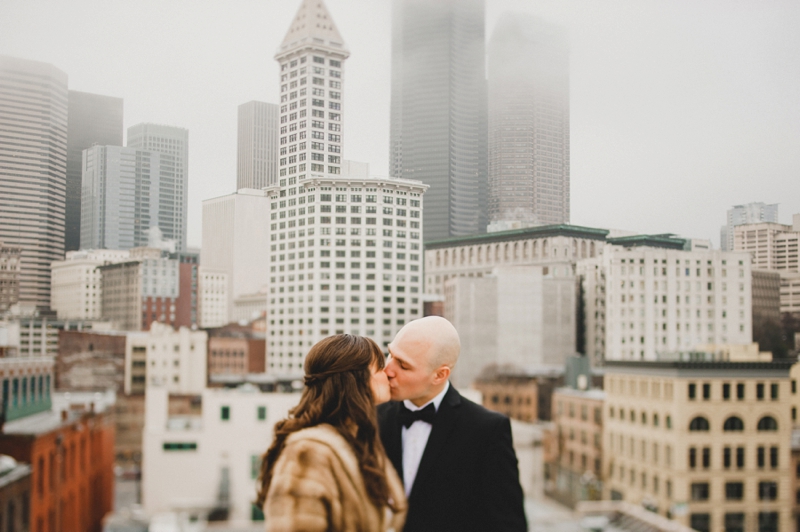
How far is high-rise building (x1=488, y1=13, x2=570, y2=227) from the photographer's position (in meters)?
23.4

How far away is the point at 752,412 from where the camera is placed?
50.1 feet

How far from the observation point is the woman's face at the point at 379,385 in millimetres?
1477

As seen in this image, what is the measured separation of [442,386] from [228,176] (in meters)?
21.1

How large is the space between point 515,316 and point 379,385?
2324 centimetres

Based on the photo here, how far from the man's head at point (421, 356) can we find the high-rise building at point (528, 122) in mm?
21893

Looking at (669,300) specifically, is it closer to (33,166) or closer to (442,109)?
(442,109)

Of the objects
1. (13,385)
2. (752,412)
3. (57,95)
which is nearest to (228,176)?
(57,95)

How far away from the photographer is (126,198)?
2202 cm

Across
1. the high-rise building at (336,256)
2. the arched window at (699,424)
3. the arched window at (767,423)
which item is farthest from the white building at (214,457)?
the arched window at (767,423)

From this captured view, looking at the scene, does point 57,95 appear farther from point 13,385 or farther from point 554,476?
point 554,476

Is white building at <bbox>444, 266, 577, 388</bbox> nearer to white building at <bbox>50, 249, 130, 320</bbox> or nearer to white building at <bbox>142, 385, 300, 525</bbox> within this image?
white building at <bbox>142, 385, 300, 525</bbox>

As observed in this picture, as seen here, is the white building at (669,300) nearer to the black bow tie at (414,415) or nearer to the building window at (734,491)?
the building window at (734,491)

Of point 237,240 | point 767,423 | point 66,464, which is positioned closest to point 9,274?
point 237,240

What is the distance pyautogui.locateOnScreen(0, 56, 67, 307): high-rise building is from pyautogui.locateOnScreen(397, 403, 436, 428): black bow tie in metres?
21.4
